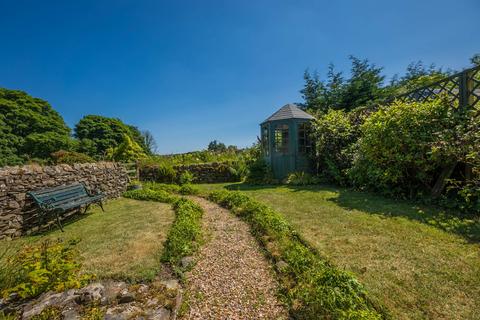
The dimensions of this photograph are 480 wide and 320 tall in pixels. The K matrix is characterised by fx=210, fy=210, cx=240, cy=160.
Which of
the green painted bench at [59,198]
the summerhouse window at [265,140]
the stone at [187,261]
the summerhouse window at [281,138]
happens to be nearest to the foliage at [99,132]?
the summerhouse window at [265,140]

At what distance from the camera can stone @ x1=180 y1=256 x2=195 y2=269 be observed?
2.93 m

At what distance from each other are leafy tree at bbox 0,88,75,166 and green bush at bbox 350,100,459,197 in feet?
87.1

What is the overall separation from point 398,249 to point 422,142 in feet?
10.6

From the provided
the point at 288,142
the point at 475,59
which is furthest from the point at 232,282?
the point at 475,59

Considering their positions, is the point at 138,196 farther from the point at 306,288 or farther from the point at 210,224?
the point at 306,288

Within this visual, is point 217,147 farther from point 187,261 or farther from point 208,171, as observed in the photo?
point 187,261

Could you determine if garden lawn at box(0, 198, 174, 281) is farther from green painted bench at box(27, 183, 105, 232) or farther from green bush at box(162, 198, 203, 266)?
green painted bench at box(27, 183, 105, 232)

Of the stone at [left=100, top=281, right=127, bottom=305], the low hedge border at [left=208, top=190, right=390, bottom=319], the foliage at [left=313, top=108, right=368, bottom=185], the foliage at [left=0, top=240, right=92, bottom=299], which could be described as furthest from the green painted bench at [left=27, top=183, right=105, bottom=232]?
the foliage at [left=313, top=108, right=368, bottom=185]

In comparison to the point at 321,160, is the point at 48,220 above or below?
below

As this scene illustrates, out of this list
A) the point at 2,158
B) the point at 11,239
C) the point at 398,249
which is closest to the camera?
the point at 398,249

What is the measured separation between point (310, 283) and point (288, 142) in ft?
24.2

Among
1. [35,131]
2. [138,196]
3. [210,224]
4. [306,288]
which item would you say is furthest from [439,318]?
[35,131]

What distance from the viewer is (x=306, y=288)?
221cm

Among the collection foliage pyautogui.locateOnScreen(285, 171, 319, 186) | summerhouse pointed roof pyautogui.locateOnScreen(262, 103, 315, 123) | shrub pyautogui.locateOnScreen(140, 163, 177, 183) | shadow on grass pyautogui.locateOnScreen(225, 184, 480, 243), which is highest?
summerhouse pointed roof pyautogui.locateOnScreen(262, 103, 315, 123)
